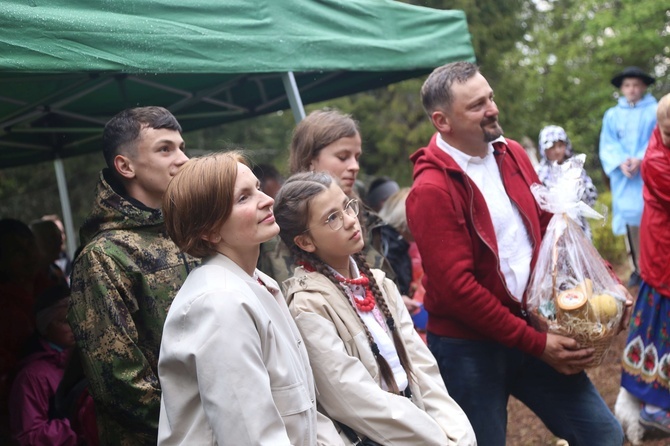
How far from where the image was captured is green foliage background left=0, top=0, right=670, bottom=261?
13633 millimetres

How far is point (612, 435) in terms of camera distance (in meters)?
3.31

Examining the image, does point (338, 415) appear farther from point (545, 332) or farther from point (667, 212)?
point (667, 212)

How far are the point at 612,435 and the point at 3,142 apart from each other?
4.66 m

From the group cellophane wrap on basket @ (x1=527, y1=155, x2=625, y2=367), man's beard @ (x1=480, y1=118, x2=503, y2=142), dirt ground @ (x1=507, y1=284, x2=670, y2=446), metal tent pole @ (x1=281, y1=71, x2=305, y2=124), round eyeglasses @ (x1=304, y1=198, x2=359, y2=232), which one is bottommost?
dirt ground @ (x1=507, y1=284, x2=670, y2=446)

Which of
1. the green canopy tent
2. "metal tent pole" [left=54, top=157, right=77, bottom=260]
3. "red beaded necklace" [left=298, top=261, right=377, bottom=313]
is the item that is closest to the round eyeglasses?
"red beaded necklace" [left=298, top=261, right=377, bottom=313]

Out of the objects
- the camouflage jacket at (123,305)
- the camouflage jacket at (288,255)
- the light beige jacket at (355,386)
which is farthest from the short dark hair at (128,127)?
the light beige jacket at (355,386)

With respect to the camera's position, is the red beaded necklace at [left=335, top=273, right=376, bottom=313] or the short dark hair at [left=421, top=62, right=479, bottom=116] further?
the short dark hair at [left=421, top=62, right=479, bottom=116]

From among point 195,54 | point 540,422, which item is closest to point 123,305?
point 195,54

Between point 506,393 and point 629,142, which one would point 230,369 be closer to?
point 506,393

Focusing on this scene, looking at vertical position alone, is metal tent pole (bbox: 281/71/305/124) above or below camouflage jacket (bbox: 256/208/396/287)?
above

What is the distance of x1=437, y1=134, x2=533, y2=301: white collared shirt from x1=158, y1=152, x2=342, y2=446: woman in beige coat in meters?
1.23

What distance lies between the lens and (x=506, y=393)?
351cm

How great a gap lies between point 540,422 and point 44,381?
12.2 feet

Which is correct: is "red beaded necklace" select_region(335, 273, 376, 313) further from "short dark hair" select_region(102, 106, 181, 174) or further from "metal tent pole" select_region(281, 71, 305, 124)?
"metal tent pole" select_region(281, 71, 305, 124)
